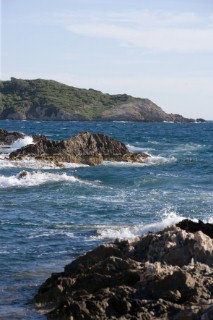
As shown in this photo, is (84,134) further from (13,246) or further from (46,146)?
(13,246)

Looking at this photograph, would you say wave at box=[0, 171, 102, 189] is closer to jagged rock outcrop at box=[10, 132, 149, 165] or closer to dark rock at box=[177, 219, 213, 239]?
jagged rock outcrop at box=[10, 132, 149, 165]

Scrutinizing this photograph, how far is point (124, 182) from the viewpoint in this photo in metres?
43.7

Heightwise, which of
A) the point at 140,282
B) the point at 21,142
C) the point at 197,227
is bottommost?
the point at 140,282

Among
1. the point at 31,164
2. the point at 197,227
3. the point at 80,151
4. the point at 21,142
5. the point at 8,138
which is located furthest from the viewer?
the point at 8,138

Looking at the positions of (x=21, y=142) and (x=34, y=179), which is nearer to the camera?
(x=34, y=179)

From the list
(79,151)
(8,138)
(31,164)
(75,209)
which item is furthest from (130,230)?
(8,138)

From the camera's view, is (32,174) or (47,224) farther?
(32,174)

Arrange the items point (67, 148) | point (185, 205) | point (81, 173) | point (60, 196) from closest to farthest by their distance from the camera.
Answer: 1. point (185, 205)
2. point (60, 196)
3. point (81, 173)
4. point (67, 148)

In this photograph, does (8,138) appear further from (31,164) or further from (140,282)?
(140,282)

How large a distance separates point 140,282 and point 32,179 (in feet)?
85.7

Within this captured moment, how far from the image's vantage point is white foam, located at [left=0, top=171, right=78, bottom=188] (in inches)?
1583

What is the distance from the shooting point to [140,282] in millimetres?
16109

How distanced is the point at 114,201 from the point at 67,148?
2047 centimetres

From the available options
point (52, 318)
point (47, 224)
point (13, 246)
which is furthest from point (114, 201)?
point (52, 318)
